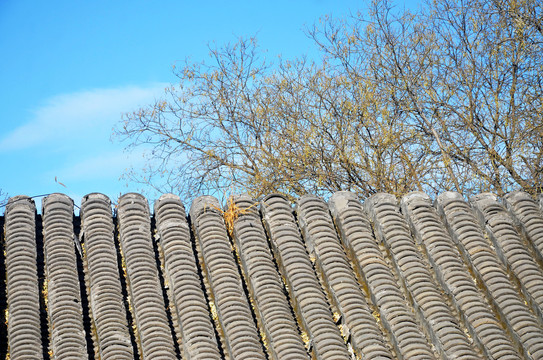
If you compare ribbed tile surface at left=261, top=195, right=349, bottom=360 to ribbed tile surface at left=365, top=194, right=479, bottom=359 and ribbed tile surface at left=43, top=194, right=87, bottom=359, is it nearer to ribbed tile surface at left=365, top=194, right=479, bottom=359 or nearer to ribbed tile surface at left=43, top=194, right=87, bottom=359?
ribbed tile surface at left=365, top=194, right=479, bottom=359

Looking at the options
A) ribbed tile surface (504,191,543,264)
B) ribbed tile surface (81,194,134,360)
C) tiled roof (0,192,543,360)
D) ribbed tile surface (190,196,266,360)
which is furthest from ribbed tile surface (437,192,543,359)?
ribbed tile surface (81,194,134,360)

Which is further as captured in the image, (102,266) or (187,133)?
(187,133)

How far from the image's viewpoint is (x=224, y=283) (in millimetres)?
4871

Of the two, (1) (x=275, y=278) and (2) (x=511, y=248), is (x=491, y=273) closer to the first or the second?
(2) (x=511, y=248)

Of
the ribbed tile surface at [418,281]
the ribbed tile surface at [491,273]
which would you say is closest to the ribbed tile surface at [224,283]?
the ribbed tile surface at [418,281]

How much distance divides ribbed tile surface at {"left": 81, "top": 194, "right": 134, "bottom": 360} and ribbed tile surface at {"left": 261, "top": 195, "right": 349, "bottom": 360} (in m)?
1.24

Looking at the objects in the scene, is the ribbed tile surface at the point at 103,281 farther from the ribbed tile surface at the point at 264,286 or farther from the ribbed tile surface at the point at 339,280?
the ribbed tile surface at the point at 339,280

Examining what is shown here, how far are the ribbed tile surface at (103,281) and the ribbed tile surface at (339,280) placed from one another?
1520 mm

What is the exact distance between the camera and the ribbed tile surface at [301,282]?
4.48 meters

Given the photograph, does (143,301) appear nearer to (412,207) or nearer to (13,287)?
(13,287)

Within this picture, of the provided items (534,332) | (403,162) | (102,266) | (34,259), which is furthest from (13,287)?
(403,162)

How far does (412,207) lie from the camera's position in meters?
5.59

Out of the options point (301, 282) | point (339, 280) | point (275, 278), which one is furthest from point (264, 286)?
point (339, 280)

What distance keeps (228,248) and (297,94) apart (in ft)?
38.5
